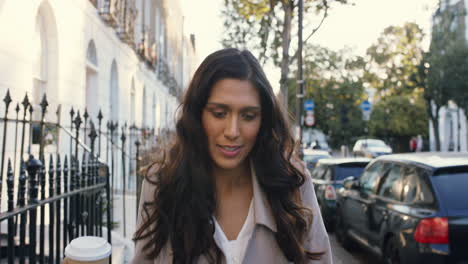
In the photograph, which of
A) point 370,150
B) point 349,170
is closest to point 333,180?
point 349,170

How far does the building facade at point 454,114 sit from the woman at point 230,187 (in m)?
26.6

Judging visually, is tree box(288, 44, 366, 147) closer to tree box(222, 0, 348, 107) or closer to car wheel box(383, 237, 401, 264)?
tree box(222, 0, 348, 107)

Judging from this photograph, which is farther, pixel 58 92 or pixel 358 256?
pixel 58 92

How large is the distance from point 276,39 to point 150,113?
6.82 m

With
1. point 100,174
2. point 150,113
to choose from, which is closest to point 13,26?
point 100,174

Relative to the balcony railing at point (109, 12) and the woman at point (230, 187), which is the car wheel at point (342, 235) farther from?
the balcony railing at point (109, 12)

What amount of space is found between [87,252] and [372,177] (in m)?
5.47

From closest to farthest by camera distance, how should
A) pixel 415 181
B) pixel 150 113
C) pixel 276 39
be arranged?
pixel 415 181 → pixel 150 113 → pixel 276 39

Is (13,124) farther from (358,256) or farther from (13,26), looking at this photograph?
(358,256)

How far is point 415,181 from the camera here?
16.7 feet

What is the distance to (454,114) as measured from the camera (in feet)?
115

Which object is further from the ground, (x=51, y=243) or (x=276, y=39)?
(x=276, y=39)

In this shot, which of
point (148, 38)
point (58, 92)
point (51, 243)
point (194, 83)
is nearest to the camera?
point (194, 83)

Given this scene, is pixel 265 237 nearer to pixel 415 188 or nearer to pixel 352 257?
pixel 415 188
